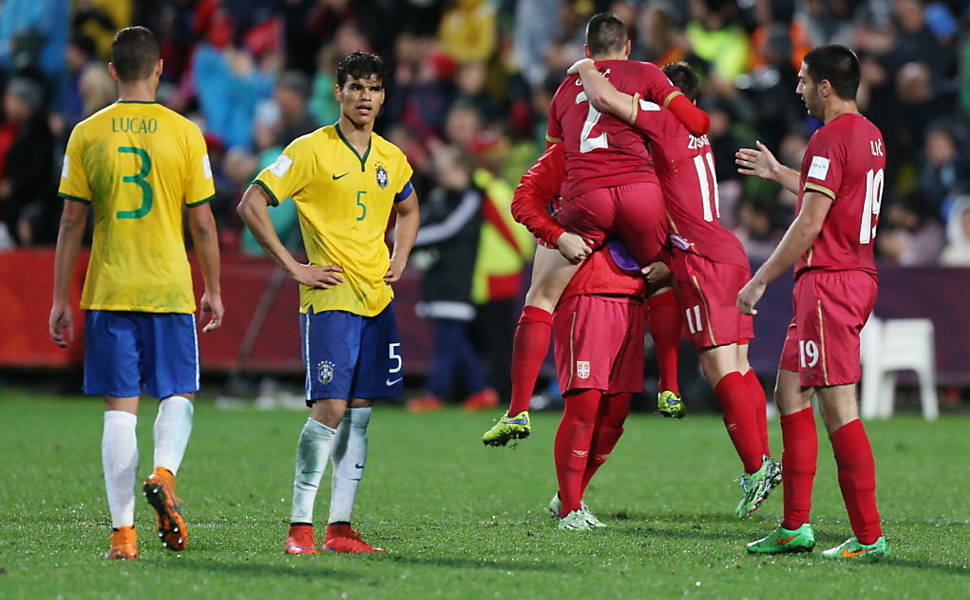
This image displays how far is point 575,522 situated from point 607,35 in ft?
8.20

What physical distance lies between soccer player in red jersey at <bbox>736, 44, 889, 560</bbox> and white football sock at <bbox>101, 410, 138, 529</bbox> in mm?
2663

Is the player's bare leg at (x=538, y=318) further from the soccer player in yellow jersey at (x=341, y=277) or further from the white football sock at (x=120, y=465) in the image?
the white football sock at (x=120, y=465)

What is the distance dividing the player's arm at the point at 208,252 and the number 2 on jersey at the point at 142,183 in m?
0.23

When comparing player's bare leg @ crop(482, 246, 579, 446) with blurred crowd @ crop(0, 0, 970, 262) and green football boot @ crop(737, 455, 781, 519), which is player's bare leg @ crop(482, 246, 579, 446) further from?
blurred crowd @ crop(0, 0, 970, 262)

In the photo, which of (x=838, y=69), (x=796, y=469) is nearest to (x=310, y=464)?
(x=796, y=469)

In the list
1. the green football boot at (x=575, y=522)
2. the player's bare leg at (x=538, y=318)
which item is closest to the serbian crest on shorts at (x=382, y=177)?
the player's bare leg at (x=538, y=318)

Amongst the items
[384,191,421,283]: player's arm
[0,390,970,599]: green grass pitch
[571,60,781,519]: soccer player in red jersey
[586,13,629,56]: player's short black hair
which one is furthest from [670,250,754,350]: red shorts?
[384,191,421,283]: player's arm

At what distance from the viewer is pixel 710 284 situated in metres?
7.98

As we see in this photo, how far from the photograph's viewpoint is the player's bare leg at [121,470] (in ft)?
21.1

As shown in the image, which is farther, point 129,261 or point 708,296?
point 708,296

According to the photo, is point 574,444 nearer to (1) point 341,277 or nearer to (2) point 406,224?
(2) point 406,224

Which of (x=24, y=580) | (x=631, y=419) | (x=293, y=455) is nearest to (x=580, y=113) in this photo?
(x=24, y=580)

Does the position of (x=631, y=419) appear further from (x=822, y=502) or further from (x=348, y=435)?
(x=348, y=435)

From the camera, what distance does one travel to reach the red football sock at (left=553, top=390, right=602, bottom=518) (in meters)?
7.72
